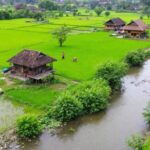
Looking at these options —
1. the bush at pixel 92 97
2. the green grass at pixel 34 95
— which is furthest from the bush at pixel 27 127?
the bush at pixel 92 97

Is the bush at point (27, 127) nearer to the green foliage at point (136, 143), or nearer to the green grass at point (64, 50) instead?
the green grass at point (64, 50)

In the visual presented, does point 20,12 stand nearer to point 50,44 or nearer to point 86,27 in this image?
point 86,27

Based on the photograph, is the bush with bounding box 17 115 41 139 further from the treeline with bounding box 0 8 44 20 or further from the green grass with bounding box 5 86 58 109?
the treeline with bounding box 0 8 44 20

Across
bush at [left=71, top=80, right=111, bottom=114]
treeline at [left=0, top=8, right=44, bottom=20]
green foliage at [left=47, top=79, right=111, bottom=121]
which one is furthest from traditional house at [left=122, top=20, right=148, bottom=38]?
bush at [left=71, top=80, right=111, bottom=114]

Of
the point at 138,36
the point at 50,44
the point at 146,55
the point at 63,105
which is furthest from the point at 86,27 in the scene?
the point at 63,105

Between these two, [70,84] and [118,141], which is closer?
[118,141]
